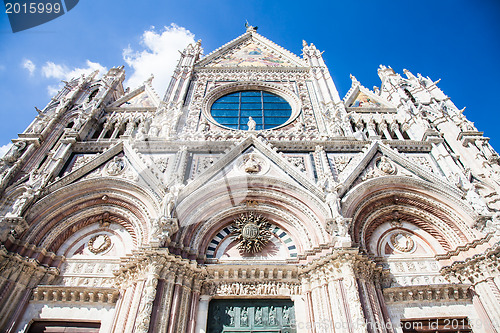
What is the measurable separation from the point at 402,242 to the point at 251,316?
14.9 feet

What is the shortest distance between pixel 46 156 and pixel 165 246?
5.74 meters

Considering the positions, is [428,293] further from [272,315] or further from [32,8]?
[32,8]

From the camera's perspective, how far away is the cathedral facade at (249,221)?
23.0ft

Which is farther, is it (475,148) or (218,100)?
(218,100)

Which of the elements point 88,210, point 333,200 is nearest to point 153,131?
point 88,210

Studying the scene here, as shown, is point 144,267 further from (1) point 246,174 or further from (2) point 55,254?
(1) point 246,174

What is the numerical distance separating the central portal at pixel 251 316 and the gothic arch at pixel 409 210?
2577mm

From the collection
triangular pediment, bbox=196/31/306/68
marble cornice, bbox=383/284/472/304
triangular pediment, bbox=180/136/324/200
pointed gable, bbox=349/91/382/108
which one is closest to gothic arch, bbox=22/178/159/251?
triangular pediment, bbox=180/136/324/200

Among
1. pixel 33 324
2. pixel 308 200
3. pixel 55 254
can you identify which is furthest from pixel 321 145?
pixel 33 324

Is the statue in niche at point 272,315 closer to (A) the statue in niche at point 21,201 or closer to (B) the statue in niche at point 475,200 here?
(B) the statue in niche at point 475,200

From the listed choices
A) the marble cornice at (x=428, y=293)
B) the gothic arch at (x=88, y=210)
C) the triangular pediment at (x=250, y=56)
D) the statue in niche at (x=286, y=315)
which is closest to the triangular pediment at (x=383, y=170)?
the marble cornice at (x=428, y=293)

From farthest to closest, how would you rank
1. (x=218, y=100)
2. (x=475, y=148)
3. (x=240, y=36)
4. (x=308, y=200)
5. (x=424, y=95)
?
(x=240, y=36) < (x=218, y=100) < (x=424, y=95) < (x=475, y=148) < (x=308, y=200)

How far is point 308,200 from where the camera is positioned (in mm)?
8695

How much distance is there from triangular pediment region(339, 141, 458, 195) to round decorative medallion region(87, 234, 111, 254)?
20.7 ft
